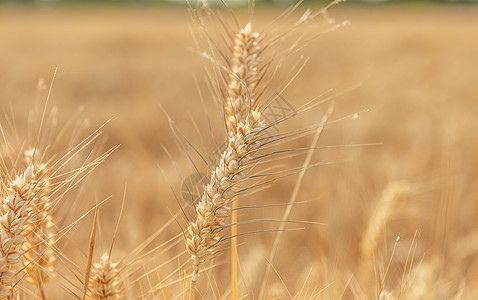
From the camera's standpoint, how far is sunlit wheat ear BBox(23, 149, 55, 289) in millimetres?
588

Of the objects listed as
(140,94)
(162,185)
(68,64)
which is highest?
(68,64)

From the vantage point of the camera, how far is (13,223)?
52 centimetres

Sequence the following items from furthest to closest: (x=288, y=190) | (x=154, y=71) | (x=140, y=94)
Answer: (x=154, y=71)
(x=140, y=94)
(x=288, y=190)

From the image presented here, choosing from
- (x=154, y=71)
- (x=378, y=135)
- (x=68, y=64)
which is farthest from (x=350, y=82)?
(x=68, y=64)

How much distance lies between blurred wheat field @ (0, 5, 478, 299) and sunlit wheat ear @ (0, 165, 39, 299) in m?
0.12

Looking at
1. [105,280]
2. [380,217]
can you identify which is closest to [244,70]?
[105,280]

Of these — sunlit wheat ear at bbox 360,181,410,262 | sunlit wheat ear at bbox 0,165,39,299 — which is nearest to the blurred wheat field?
sunlit wheat ear at bbox 360,181,410,262

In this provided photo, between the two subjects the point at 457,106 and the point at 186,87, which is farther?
the point at 186,87

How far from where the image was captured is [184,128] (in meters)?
3.08

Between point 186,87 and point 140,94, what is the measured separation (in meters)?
0.68

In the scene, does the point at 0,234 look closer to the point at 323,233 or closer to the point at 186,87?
the point at 323,233

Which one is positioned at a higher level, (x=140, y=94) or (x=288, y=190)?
(x=140, y=94)

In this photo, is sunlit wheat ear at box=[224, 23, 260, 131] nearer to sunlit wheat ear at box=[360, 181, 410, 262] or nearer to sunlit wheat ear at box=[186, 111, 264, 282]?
sunlit wheat ear at box=[186, 111, 264, 282]

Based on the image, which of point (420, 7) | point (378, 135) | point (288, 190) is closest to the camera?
point (288, 190)
